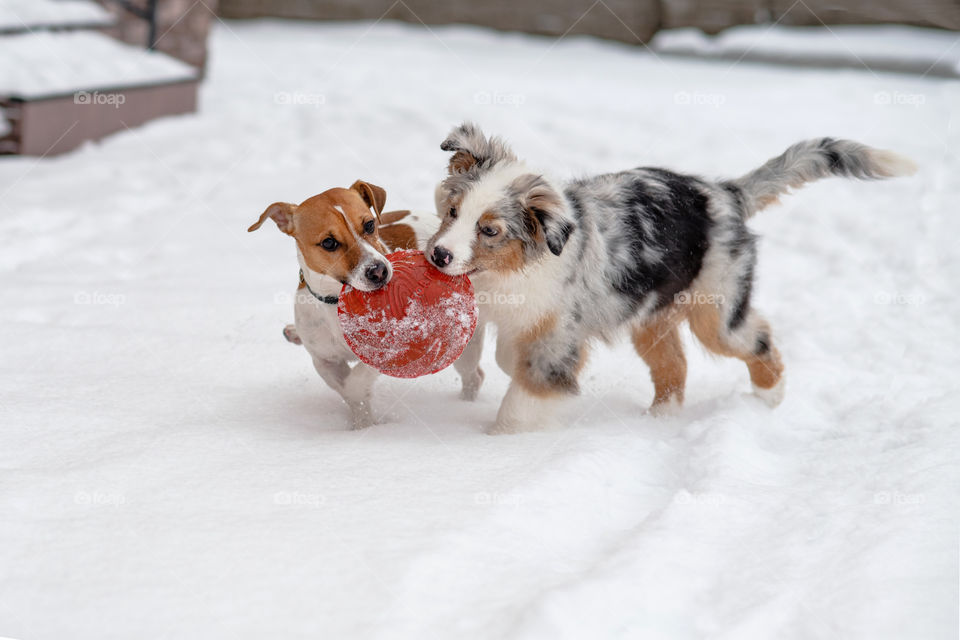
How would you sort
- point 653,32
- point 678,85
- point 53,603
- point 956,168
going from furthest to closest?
point 653,32, point 678,85, point 956,168, point 53,603

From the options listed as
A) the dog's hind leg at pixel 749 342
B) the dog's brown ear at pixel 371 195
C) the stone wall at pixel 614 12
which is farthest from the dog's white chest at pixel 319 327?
the stone wall at pixel 614 12

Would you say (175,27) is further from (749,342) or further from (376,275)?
(749,342)

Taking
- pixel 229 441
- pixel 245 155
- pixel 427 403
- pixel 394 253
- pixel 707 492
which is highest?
pixel 394 253

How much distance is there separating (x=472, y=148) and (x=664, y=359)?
1.49 metres

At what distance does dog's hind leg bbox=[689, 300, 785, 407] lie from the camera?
4.43m

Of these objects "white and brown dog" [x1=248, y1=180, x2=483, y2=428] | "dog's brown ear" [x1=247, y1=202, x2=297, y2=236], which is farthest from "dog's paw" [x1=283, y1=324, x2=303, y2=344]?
"dog's brown ear" [x1=247, y1=202, x2=297, y2=236]

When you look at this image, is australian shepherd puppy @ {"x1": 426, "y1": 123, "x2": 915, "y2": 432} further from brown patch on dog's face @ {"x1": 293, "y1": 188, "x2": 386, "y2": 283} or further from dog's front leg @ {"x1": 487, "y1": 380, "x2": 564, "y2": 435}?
brown patch on dog's face @ {"x1": 293, "y1": 188, "x2": 386, "y2": 283}

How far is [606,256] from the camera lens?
411 cm

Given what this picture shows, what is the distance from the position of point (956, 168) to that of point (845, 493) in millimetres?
5729

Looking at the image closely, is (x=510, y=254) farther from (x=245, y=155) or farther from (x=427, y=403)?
(x=245, y=155)

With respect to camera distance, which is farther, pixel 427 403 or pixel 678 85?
pixel 678 85

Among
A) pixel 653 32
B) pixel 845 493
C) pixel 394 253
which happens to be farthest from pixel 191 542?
pixel 653 32

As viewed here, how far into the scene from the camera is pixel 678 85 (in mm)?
11242

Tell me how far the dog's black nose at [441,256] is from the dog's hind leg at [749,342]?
140cm
